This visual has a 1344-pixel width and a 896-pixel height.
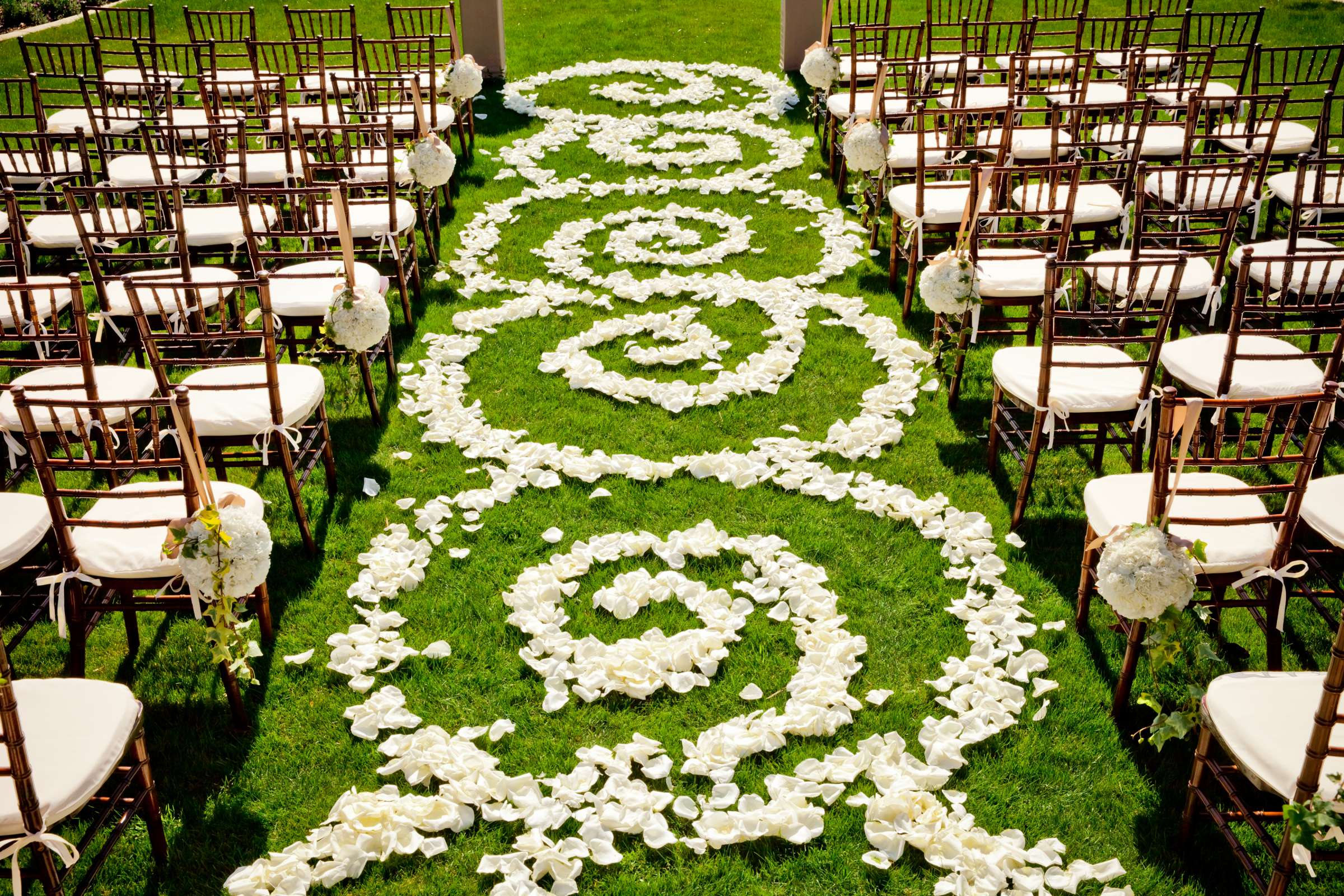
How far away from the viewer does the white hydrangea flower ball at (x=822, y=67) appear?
1106 centimetres

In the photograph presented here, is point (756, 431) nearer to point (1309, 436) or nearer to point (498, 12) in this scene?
point (1309, 436)

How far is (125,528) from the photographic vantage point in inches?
164

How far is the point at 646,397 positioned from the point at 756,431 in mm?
833

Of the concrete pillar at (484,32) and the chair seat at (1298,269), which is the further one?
the concrete pillar at (484,32)

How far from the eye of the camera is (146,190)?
632cm

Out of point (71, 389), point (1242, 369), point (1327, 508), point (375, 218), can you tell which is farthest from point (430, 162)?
point (1327, 508)

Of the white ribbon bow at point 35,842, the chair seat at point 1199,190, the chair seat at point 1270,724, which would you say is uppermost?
the chair seat at point 1199,190

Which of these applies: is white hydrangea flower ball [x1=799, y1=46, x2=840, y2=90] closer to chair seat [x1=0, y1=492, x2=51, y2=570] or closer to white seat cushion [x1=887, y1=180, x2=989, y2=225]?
white seat cushion [x1=887, y1=180, x2=989, y2=225]

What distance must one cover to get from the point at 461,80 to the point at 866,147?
15.1 feet

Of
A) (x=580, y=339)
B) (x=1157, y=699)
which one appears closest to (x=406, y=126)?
(x=580, y=339)

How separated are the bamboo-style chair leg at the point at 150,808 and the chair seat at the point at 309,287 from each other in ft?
10.5

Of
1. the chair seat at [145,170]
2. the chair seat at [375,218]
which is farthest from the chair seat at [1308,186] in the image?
the chair seat at [375,218]

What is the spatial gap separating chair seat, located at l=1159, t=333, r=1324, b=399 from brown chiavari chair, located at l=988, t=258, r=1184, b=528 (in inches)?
8.0

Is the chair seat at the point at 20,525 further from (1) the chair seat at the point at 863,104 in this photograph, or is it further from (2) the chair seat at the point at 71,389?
(1) the chair seat at the point at 863,104
